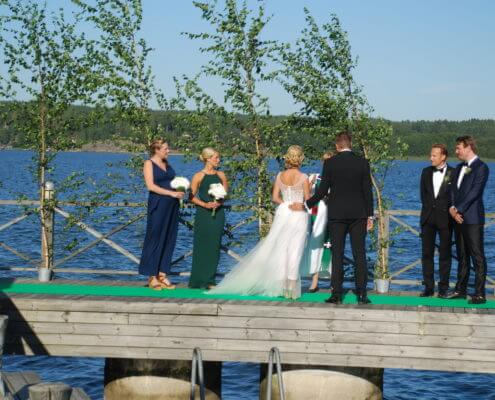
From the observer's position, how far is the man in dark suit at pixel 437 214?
1149 cm

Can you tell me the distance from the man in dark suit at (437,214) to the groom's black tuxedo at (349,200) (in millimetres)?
1170

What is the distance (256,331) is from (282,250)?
1.15 meters

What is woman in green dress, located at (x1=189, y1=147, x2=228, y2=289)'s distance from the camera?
38.7 ft

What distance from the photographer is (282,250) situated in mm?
11250

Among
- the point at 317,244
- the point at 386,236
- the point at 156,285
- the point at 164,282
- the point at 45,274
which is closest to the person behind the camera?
the point at 156,285

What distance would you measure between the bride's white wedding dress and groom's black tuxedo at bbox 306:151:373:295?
0.41 metres

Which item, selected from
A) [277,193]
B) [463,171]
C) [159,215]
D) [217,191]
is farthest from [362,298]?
[159,215]

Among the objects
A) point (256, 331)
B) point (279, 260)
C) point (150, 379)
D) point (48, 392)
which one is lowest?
point (150, 379)

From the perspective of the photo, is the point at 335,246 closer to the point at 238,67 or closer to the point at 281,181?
the point at 281,181

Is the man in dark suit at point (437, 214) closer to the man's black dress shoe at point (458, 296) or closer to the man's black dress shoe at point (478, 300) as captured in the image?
the man's black dress shoe at point (458, 296)

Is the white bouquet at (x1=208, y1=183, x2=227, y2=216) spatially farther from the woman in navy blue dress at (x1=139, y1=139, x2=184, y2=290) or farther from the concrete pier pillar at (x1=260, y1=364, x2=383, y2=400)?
the concrete pier pillar at (x1=260, y1=364, x2=383, y2=400)

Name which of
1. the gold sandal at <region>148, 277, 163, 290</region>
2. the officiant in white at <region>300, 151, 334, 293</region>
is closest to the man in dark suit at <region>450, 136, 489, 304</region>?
the officiant in white at <region>300, 151, 334, 293</region>

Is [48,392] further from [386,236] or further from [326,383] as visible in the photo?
[386,236]

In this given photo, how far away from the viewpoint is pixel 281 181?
11.2m
